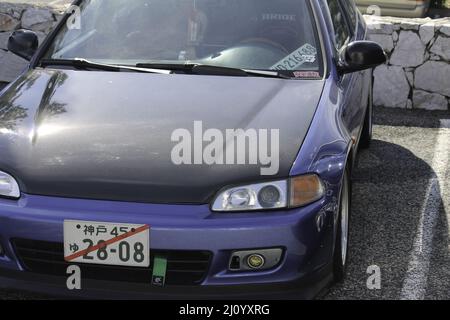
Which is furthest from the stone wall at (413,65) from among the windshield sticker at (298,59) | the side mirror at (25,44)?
the side mirror at (25,44)

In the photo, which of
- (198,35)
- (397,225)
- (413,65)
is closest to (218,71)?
(198,35)

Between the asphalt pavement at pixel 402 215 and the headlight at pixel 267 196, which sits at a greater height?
the headlight at pixel 267 196

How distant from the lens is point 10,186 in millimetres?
3221

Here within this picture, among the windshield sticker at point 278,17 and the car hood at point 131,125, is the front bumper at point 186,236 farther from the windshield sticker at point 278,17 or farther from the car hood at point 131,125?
the windshield sticker at point 278,17

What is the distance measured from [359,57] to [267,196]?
56.1 inches

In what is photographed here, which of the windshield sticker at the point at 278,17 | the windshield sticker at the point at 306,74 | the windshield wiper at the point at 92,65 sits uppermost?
the windshield sticker at the point at 278,17

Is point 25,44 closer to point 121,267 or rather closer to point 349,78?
point 349,78

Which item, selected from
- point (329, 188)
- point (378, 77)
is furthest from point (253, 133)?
point (378, 77)

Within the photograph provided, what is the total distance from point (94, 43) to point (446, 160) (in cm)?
312

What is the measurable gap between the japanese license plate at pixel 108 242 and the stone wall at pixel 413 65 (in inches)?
204

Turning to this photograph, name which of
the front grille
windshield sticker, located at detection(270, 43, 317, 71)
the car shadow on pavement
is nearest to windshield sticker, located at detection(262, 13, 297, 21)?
windshield sticker, located at detection(270, 43, 317, 71)

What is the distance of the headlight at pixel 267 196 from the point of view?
10.3 feet

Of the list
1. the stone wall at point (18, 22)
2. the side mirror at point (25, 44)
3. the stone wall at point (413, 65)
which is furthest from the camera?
the stone wall at point (18, 22)
